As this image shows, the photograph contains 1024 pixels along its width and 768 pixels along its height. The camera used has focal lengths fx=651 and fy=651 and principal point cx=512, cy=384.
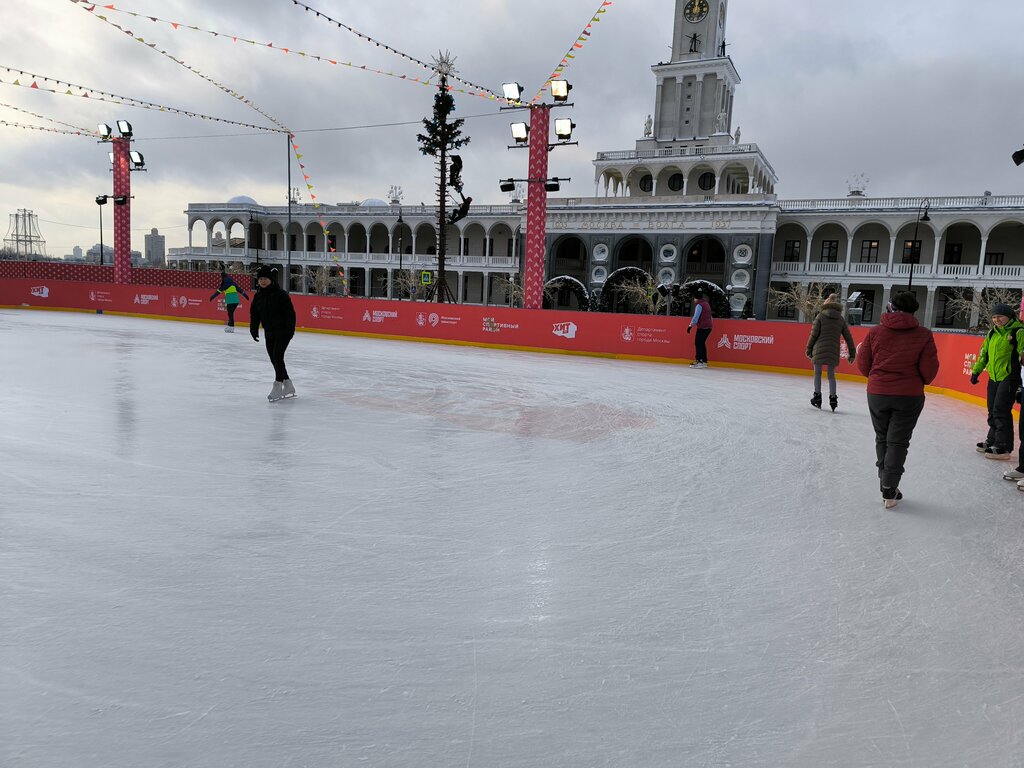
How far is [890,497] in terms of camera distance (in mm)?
4777

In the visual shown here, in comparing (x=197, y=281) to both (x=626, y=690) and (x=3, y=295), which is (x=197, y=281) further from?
(x=626, y=690)

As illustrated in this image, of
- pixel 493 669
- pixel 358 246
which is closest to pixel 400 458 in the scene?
pixel 493 669

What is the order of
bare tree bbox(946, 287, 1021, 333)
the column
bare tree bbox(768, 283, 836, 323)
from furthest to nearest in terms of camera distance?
bare tree bbox(768, 283, 836, 323) < the column < bare tree bbox(946, 287, 1021, 333)

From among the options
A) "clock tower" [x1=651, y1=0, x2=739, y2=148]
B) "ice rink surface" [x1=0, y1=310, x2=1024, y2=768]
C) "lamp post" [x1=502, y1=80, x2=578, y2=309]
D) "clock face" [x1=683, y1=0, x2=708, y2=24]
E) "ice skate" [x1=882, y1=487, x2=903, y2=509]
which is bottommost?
"ice rink surface" [x1=0, y1=310, x2=1024, y2=768]

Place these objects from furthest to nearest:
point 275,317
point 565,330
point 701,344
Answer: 1. point 565,330
2. point 701,344
3. point 275,317

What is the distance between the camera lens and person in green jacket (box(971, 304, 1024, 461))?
21.3ft

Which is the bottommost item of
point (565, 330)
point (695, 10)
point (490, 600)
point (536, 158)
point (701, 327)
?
point (490, 600)

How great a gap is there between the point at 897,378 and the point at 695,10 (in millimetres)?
64668

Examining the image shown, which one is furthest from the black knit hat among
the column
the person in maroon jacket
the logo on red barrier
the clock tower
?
the clock tower

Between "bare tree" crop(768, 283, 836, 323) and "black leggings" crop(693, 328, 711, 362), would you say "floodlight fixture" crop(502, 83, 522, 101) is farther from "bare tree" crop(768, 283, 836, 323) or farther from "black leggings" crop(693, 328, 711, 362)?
"bare tree" crop(768, 283, 836, 323)

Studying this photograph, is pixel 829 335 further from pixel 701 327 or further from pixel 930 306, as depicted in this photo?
pixel 930 306

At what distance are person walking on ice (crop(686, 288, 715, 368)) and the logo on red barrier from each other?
3.10 m

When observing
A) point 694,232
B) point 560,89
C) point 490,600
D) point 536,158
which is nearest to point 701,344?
point 536,158

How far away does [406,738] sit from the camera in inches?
80.1
